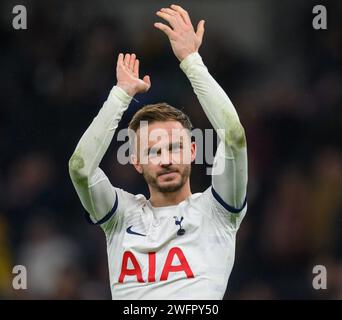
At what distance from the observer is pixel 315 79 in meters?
8.83

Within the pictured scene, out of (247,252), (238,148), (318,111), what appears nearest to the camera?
(238,148)

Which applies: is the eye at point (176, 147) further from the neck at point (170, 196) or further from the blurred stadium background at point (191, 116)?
the blurred stadium background at point (191, 116)

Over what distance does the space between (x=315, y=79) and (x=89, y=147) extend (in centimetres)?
417

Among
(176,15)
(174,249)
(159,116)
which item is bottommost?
(174,249)

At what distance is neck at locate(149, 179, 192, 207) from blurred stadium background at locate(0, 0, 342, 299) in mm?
2401

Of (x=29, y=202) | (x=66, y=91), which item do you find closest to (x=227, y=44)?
(x=66, y=91)

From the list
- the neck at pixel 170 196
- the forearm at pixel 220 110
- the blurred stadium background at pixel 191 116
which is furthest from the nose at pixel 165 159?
the blurred stadium background at pixel 191 116

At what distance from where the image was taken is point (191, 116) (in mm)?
8305

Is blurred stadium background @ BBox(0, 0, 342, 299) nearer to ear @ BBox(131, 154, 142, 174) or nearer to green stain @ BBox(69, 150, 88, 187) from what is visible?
ear @ BBox(131, 154, 142, 174)

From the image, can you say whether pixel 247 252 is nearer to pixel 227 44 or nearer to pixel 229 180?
pixel 227 44

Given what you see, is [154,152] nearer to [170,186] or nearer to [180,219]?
[170,186]

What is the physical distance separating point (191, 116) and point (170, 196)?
10.3 feet

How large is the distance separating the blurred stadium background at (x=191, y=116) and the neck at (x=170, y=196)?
2401mm

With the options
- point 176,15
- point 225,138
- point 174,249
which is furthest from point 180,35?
point 174,249
